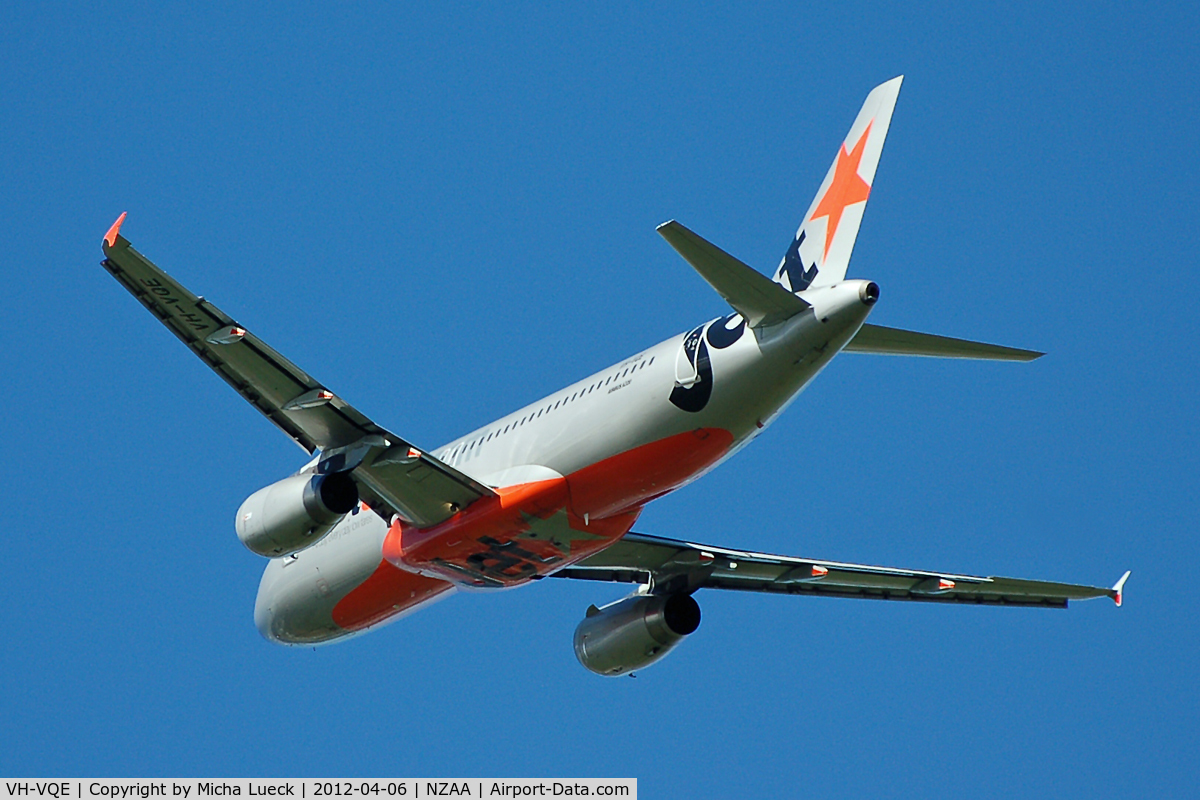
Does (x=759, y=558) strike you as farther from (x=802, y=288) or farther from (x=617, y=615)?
(x=802, y=288)

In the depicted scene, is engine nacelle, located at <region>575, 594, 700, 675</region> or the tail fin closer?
the tail fin

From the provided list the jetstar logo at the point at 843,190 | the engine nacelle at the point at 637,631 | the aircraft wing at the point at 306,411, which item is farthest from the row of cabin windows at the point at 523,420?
the engine nacelle at the point at 637,631

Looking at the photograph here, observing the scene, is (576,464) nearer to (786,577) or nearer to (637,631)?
(637,631)

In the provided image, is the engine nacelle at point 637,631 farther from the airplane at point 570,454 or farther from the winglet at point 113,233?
the winglet at point 113,233

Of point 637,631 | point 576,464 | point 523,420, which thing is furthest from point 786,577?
point 576,464

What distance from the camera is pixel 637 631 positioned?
35.3 metres

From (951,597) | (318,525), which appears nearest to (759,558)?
(951,597)

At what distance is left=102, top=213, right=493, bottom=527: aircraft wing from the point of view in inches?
1085

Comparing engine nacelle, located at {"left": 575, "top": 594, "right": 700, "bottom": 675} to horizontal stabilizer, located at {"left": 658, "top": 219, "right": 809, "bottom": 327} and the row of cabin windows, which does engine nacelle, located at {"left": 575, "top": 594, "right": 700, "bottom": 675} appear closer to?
the row of cabin windows

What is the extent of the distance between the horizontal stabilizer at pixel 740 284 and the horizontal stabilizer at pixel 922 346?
4.68 feet

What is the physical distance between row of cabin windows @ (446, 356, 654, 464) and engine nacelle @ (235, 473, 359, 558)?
2.99m

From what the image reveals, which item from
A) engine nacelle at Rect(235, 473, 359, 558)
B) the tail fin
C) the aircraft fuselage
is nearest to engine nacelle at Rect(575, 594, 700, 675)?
the aircraft fuselage

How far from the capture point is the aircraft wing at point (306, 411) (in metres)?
27.6

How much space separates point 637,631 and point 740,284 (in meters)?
11.1
